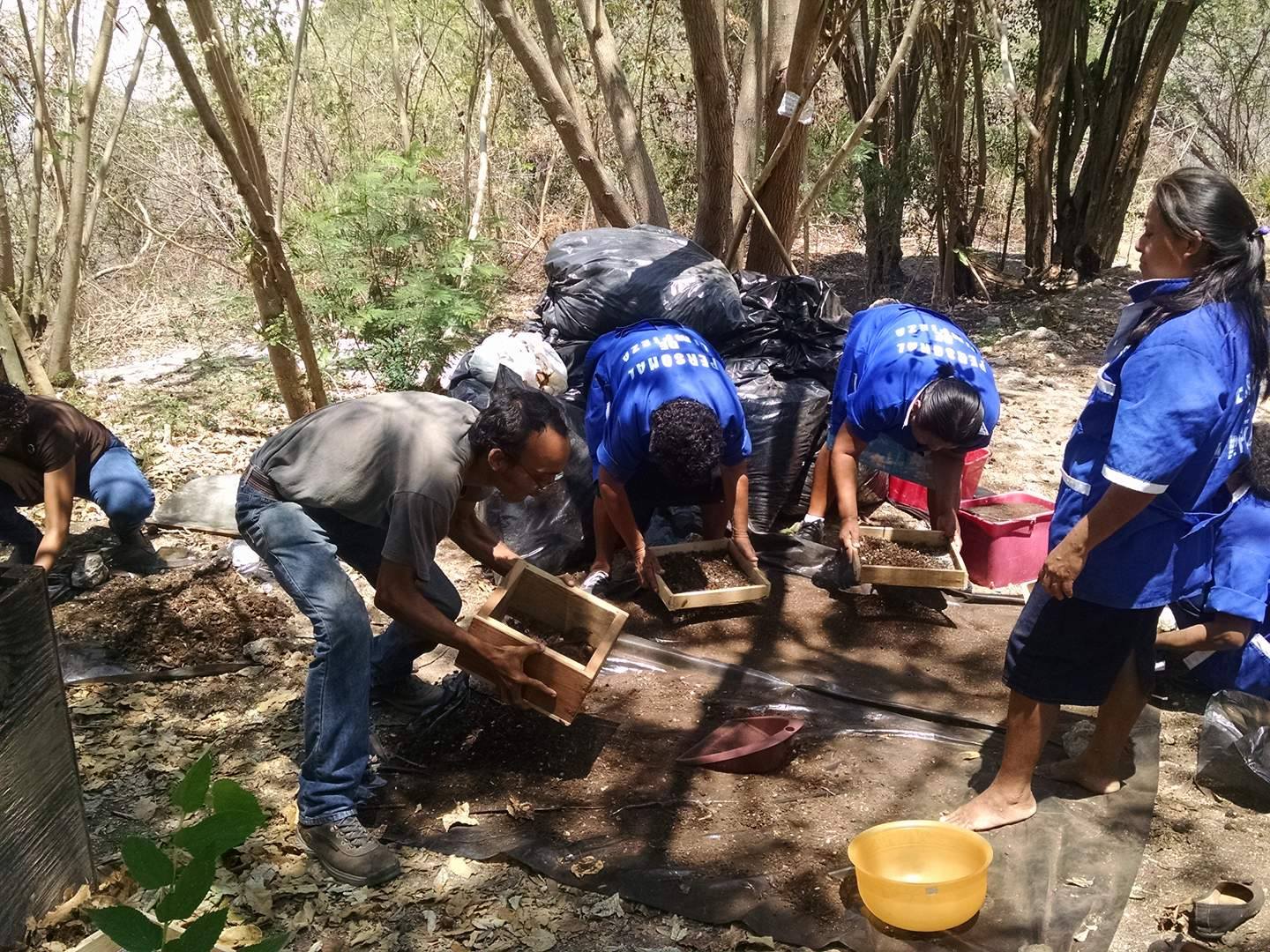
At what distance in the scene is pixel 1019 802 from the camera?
2.53 meters

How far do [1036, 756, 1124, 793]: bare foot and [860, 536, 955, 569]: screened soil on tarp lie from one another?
983 mm

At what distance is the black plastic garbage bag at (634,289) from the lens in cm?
462

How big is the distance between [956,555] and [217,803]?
296 centimetres

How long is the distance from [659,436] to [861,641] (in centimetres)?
111

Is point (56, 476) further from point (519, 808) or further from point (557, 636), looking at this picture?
point (519, 808)

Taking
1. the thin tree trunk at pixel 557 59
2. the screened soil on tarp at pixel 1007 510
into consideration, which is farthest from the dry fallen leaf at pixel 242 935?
the thin tree trunk at pixel 557 59

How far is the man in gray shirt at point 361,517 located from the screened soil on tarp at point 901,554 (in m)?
1.58

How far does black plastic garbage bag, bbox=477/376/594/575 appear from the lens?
4156 mm

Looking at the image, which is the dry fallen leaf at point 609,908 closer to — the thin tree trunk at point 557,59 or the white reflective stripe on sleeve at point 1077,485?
the white reflective stripe on sleeve at point 1077,485

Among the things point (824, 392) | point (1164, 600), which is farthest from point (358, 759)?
point (824, 392)

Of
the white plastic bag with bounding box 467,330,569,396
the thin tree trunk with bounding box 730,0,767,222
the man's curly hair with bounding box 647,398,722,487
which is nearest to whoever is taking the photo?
the man's curly hair with bounding box 647,398,722,487

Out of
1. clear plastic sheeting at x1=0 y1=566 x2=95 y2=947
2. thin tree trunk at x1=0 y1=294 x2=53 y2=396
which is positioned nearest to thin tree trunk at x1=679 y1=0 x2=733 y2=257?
thin tree trunk at x1=0 y1=294 x2=53 y2=396

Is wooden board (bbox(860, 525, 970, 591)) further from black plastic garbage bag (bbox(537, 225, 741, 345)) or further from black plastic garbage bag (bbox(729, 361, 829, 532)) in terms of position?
black plastic garbage bag (bbox(537, 225, 741, 345))

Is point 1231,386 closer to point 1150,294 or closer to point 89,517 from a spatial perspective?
point 1150,294
